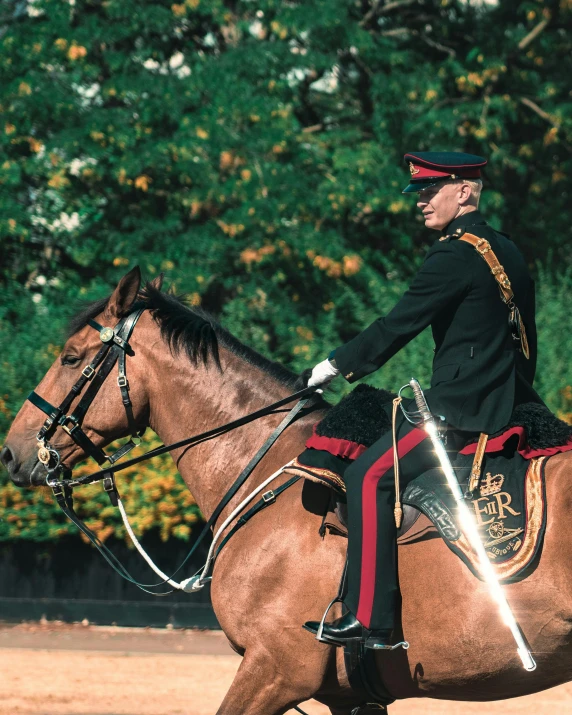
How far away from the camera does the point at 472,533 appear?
150 inches

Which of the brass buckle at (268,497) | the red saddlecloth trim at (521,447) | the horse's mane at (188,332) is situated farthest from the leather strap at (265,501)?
the red saddlecloth trim at (521,447)

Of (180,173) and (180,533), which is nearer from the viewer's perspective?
(180,533)

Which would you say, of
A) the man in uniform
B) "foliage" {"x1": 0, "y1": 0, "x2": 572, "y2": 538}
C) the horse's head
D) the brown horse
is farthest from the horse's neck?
"foliage" {"x1": 0, "y1": 0, "x2": 572, "y2": 538}

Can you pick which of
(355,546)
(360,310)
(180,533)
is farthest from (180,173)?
(355,546)

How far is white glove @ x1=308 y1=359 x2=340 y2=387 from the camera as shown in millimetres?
4266

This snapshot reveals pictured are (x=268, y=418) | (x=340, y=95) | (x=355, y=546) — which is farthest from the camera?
(x=340, y=95)

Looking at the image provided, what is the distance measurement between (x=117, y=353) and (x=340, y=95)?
33.8 feet

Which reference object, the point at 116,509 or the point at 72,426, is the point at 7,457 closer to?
the point at 72,426

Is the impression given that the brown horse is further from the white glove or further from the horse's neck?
the white glove

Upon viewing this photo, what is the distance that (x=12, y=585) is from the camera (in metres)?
10.0

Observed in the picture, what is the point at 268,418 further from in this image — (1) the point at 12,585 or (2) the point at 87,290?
(2) the point at 87,290

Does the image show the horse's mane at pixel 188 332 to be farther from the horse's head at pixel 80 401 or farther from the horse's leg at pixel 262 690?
the horse's leg at pixel 262 690

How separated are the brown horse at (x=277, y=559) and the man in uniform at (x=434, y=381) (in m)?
0.16

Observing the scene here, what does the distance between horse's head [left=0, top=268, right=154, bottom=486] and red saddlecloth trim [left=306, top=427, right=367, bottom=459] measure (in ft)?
3.43
